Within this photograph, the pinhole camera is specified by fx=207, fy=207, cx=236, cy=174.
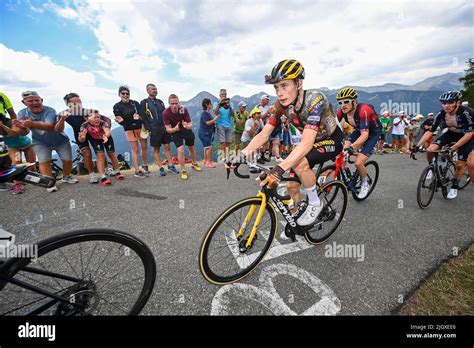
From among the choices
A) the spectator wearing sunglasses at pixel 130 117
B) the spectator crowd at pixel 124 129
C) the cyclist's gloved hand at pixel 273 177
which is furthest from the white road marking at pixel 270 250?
the spectator wearing sunglasses at pixel 130 117

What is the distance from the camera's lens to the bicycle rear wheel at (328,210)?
10.8 feet

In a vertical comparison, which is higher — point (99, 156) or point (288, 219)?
point (99, 156)

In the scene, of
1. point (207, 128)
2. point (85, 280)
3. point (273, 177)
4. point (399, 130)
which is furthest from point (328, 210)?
point (399, 130)


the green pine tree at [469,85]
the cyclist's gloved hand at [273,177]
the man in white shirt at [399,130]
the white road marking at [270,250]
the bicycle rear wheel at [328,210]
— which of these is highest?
the green pine tree at [469,85]

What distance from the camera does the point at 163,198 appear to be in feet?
16.4

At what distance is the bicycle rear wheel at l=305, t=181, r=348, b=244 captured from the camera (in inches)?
129

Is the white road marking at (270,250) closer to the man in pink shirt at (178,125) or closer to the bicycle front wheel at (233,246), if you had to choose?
the bicycle front wheel at (233,246)

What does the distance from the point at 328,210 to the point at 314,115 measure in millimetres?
1707

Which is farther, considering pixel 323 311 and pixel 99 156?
pixel 99 156

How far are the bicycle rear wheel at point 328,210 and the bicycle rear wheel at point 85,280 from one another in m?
2.38
